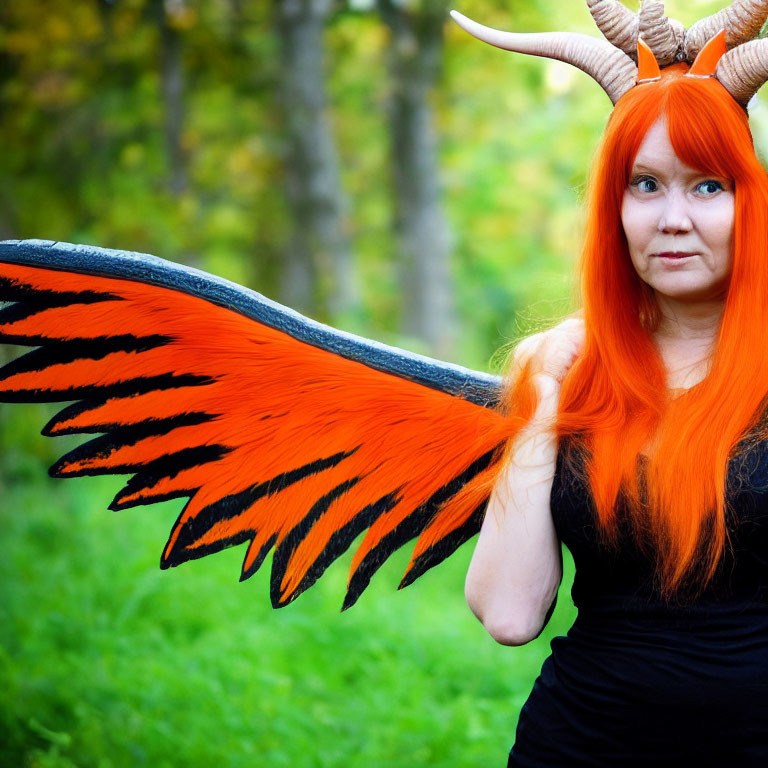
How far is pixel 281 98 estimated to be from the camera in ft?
28.3

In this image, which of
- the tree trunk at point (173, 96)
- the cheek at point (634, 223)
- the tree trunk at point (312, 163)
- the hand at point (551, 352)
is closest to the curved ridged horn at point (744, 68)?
the cheek at point (634, 223)

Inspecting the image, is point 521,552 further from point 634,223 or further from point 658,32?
point 658,32

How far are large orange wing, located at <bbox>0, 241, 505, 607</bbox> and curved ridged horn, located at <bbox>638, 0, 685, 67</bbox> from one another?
687 mm

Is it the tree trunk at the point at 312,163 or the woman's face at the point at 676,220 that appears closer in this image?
the woman's face at the point at 676,220

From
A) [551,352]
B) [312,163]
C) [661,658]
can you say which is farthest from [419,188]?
[661,658]

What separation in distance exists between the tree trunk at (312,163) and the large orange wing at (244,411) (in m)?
6.33

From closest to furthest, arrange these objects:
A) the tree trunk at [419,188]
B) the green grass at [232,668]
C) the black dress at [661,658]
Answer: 1. the black dress at [661,658]
2. the green grass at [232,668]
3. the tree trunk at [419,188]

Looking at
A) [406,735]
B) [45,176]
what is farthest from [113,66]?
[406,735]

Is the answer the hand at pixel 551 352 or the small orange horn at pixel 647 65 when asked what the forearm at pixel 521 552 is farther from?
the small orange horn at pixel 647 65

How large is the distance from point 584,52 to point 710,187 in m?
0.36

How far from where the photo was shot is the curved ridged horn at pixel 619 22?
186 cm

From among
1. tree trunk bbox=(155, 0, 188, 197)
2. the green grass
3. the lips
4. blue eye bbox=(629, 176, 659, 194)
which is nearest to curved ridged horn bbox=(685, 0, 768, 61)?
blue eye bbox=(629, 176, 659, 194)

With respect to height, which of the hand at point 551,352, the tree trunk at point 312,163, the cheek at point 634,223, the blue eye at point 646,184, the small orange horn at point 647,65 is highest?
the tree trunk at point 312,163

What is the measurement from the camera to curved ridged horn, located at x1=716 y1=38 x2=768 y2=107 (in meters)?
1.72
